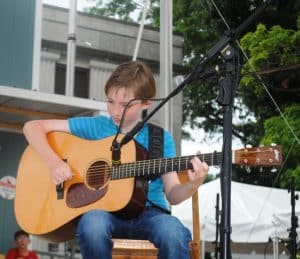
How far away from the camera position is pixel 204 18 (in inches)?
641

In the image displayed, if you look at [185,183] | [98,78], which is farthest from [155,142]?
[98,78]

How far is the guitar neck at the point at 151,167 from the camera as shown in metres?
2.93

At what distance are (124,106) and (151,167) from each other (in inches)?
14.7

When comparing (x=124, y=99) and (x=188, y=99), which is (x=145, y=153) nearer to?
(x=124, y=99)

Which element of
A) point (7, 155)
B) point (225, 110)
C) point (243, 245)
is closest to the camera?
point (225, 110)

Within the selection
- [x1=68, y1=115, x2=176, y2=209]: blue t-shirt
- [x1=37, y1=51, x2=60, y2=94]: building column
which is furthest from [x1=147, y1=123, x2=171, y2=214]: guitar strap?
[x1=37, y1=51, x2=60, y2=94]: building column

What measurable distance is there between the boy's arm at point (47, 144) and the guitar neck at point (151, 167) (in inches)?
12.3

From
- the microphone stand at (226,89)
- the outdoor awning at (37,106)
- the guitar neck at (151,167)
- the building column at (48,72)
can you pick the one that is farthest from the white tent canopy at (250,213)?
the microphone stand at (226,89)

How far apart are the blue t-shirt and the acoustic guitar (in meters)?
0.05

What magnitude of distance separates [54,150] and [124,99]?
1.90 feet

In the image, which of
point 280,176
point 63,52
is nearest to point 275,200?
point 280,176

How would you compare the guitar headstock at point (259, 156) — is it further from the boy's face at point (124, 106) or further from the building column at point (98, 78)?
the building column at point (98, 78)

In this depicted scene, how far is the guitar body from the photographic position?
→ 2.99 metres

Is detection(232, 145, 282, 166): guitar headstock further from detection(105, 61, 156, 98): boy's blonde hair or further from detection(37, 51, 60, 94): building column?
detection(37, 51, 60, 94): building column
